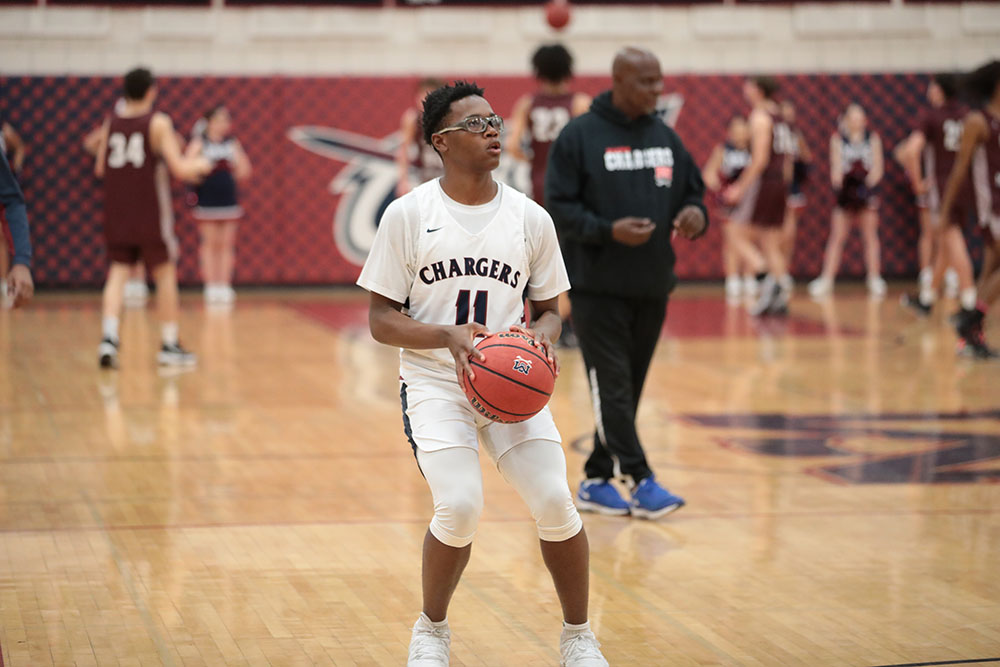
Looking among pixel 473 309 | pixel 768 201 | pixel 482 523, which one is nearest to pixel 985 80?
pixel 768 201

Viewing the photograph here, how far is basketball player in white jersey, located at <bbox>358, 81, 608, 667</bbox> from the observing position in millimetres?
4078

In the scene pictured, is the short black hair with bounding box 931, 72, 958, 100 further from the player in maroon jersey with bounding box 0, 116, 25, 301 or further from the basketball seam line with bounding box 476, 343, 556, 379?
the basketball seam line with bounding box 476, 343, 556, 379

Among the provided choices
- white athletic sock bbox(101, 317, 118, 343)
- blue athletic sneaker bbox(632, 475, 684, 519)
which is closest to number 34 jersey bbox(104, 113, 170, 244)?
white athletic sock bbox(101, 317, 118, 343)

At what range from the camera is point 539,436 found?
4.15 m

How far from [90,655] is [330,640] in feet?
2.44

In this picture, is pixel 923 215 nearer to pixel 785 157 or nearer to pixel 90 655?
pixel 785 157

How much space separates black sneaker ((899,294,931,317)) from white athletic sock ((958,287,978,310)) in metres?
2.28

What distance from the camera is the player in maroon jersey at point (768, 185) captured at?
14.1 m

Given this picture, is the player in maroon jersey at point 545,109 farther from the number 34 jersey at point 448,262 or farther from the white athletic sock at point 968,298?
the number 34 jersey at point 448,262

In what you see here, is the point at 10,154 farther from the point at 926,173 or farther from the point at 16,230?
the point at 16,230

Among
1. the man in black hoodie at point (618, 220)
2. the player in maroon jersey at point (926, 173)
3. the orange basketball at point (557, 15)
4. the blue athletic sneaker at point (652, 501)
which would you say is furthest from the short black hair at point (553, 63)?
the blue athletic sneaker at point (652, 501)

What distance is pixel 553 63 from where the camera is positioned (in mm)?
10820

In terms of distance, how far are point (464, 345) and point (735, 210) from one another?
11.4m

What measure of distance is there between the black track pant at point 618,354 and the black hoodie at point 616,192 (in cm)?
8
